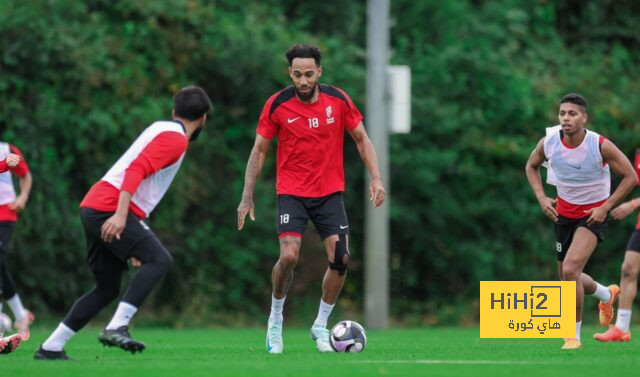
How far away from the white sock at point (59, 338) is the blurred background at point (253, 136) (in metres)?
7.93

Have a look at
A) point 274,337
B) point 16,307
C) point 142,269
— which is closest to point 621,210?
point 274,337

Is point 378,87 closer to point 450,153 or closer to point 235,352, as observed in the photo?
point 450,153

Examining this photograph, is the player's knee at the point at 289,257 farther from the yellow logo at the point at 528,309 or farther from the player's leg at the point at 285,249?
the yellow logo at the point at 528,309

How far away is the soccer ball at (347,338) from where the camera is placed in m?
11.1

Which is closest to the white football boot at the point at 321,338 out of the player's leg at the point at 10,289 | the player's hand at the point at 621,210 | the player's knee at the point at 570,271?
the player's knee at the point at 570,271

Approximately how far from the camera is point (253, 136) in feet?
63.6

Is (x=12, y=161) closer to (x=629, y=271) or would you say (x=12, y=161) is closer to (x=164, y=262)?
(x=164, y=262)

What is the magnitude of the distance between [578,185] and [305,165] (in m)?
2.46

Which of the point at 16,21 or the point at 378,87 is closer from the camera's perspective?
the point at 16,21

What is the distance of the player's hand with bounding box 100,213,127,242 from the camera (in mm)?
9172

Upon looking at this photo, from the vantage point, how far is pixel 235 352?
11570 millimetres

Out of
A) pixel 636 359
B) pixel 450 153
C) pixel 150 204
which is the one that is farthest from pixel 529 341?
pixel 450 153

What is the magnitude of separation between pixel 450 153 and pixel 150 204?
35.8 feet

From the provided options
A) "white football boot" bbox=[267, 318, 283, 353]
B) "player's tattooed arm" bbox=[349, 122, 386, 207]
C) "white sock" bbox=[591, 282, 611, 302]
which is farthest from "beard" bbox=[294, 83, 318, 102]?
"white sock" bbox=[591, 282, 611, 302]
